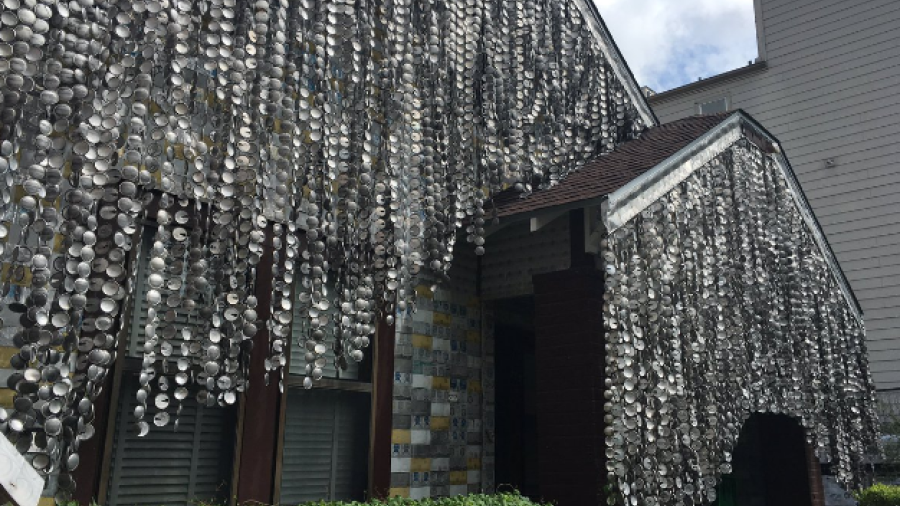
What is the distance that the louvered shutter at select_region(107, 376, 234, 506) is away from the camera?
432 centimetres

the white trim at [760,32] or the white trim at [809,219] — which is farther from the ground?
the white trim at [760,32]

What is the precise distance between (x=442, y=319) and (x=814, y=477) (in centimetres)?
565

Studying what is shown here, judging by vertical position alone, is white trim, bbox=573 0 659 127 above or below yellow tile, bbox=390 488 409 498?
above

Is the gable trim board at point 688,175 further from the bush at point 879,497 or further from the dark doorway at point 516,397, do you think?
the bush at point 879,497

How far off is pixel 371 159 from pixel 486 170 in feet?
4.62

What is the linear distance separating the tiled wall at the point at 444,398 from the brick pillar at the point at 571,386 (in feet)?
2.78

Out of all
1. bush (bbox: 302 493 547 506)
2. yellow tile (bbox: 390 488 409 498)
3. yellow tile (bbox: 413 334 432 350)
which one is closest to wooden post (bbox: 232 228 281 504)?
bush (bbox: 302 493 547 506)

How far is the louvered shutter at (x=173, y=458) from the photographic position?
4.32m

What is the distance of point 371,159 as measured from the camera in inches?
207

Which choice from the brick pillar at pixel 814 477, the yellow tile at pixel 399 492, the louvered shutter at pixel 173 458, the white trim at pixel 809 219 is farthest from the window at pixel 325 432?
the brick pillar at pixel 814 477

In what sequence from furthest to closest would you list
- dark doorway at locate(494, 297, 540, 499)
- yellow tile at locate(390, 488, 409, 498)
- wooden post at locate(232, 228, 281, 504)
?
dark doorway at locate(494, 297, 540, 499), yellow tile at locate(390, 488, 409, 498), wooden post at locate(232, 228, 281, 504)

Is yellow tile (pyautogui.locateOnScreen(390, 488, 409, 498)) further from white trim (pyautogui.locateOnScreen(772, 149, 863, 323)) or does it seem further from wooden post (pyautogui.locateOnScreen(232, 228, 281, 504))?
white trim (pyautogui.locateOnScreen(772, 149, 863, 323))

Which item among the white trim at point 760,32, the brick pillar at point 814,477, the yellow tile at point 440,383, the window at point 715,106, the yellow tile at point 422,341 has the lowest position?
the brick pillar at point 814,477

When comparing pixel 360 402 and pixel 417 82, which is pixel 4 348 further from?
pixel 417 82
